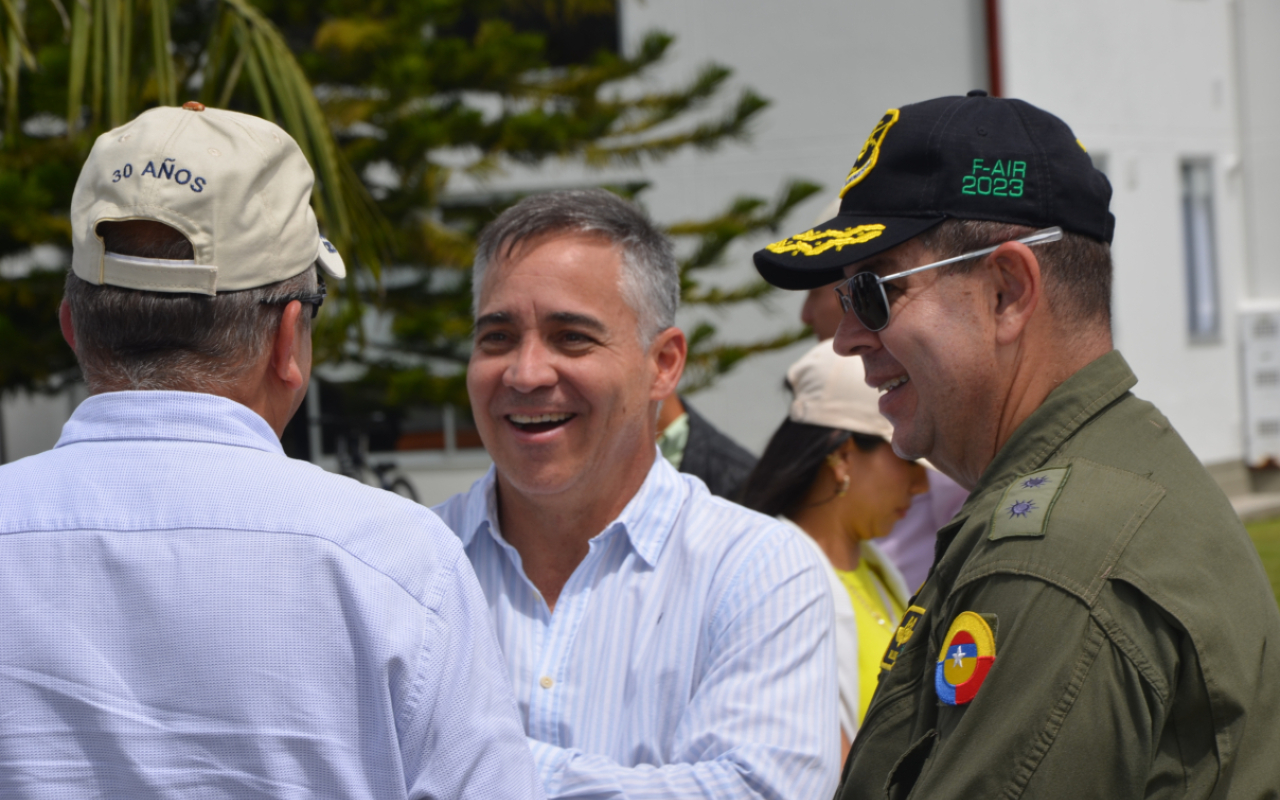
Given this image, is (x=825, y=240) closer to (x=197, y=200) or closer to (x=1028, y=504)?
(x=1028, y=504)

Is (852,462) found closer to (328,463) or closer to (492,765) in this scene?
(492,765)

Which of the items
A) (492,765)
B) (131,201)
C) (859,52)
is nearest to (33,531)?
(131,201)

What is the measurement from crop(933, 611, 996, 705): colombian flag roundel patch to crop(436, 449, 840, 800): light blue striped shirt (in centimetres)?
57

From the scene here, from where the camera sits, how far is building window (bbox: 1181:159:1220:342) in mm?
13305

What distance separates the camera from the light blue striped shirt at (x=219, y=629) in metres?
1.22

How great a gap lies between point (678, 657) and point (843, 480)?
3.91ft

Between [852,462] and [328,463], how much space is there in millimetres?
9970

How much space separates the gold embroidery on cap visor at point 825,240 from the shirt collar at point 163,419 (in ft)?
2.53

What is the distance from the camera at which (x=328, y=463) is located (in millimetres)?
12195

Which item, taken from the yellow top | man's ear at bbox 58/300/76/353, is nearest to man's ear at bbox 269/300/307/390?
man's ear at bbox 58/300/76/353

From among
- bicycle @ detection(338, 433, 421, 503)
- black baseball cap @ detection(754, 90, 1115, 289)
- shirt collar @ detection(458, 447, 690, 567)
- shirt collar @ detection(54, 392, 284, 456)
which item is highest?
black baseball cap @ detection(754, 90, 1115, 289)

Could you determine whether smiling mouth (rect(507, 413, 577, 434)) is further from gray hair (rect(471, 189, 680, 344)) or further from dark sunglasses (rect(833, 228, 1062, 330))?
dark sunglasses (rect(833, 228, 1062, 330))

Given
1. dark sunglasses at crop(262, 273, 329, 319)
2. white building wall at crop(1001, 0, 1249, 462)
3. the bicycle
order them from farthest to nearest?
white building wall at crop(1001, 0, 1249, 462) < the bicycle < dark sunglasses at crop(262, 273, 329, 319)

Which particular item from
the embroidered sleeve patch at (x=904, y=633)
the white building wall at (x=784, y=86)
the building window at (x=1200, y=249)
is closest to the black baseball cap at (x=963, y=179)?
the embroidered sleeve patch at (x=904, y=633)
